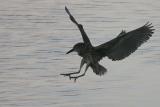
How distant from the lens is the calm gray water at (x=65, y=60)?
8.96 metres

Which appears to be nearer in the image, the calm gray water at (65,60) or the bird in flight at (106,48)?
the bird in flight at (106,48)

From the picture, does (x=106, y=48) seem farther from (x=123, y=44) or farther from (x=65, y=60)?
(x=65, y=60)

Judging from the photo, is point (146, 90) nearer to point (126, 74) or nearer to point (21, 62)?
point (126, 74)

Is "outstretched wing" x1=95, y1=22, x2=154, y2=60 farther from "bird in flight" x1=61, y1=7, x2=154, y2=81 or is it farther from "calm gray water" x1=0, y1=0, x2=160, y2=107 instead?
"calm gray water" x1=0, y1=0, x2=160, y2=107

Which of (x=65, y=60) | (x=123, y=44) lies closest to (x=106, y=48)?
(x=123, y=44)

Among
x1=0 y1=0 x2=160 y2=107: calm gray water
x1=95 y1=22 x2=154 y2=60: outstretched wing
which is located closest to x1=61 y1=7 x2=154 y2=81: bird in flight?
x1=95 y1=22 x2=154 y2=60: outstretched wing

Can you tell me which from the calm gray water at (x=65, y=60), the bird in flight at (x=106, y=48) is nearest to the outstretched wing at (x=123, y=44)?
the bird in flight at (x=106, y=48)

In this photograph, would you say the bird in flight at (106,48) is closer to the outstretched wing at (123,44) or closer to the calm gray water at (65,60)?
the outstretched wing at (123,44)

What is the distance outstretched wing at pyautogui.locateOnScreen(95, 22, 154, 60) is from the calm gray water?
169 cm

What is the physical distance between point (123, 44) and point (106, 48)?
0.64 ft

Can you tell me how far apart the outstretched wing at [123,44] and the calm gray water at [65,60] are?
1694 mm

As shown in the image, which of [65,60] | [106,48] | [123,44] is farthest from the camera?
[65,60]

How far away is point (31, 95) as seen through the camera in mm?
8953

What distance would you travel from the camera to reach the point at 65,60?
10.5 m
